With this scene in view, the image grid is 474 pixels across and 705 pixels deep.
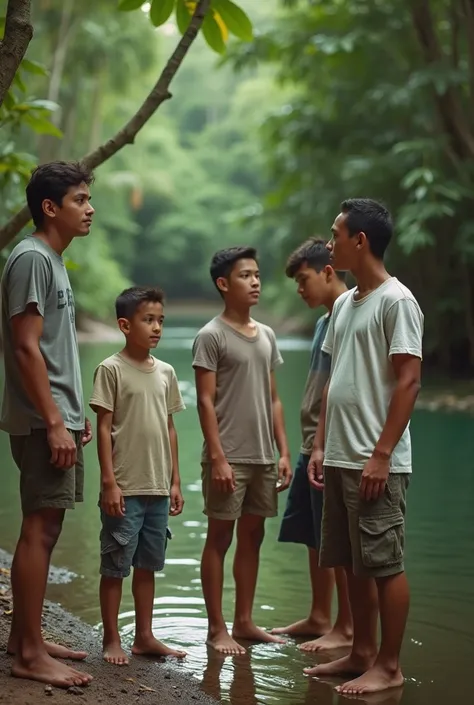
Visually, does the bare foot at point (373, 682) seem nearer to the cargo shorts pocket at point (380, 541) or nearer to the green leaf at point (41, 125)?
the cargo shorts pocket at point (380, 541)

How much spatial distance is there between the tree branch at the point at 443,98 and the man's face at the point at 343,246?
13.9 meters

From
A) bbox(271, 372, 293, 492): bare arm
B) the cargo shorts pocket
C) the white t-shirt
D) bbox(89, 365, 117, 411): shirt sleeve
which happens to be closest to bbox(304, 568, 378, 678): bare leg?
the cargo shorts pocket

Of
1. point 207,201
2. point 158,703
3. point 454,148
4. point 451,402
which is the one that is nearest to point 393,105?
point 454,148

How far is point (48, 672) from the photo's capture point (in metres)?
3.76

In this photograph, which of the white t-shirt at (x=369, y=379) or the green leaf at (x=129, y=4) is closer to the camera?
the white t-shirt at (x=369, y=379)

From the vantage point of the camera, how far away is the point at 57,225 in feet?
13.2

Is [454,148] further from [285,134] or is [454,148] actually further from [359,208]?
[359,208]

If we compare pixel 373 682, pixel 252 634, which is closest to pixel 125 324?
pixel 252 634

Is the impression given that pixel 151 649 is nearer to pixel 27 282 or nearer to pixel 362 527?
pixel 362 527

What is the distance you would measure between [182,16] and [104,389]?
150 centimetres

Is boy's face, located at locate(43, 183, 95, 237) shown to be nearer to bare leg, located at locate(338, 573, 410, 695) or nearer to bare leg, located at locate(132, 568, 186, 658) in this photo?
bare leg, located at locate(132, 568, 186, 658)

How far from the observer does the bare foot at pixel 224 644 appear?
15.2 feet

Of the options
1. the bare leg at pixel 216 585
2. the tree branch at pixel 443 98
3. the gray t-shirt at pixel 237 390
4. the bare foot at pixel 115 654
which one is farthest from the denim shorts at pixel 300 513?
the tree branch at pixel 443 98

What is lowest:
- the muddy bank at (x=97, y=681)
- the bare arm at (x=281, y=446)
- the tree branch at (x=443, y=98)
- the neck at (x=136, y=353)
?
the muddy bank at (x=97, y=681)
